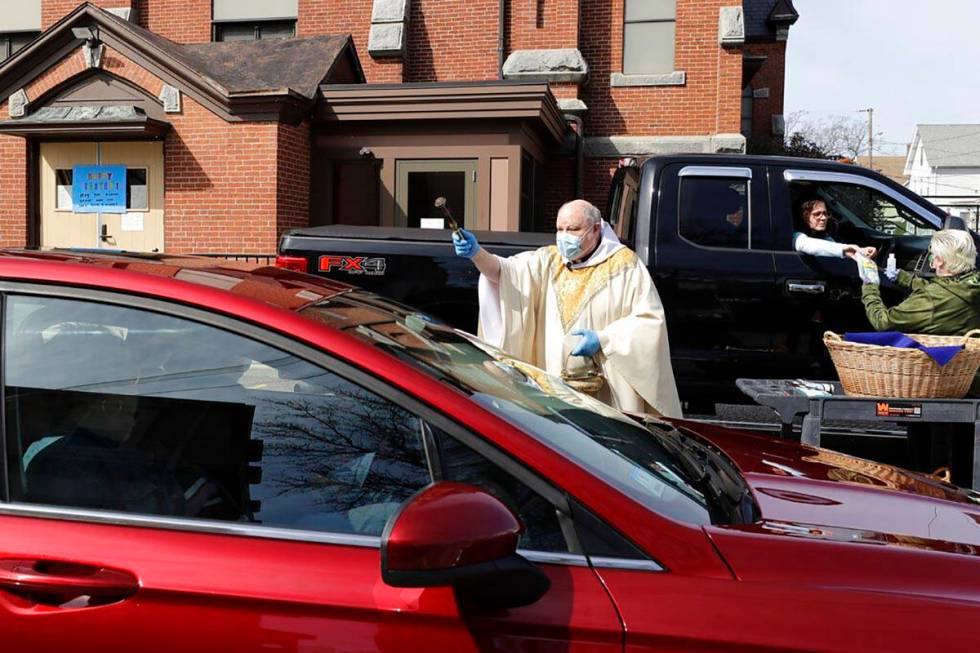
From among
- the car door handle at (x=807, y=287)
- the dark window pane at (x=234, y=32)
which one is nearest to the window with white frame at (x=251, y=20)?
the dark window pane at (x=234, y=32)

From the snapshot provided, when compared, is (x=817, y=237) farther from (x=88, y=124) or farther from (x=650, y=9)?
(x=88, y=124)

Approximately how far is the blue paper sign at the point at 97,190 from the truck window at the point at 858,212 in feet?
32.3

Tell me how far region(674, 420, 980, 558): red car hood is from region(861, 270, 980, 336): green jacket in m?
2.33

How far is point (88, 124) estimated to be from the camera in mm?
11344

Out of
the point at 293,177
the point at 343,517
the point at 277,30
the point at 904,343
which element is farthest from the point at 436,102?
the point at 343,517

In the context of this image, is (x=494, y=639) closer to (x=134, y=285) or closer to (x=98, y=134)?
(x=134, y=285)

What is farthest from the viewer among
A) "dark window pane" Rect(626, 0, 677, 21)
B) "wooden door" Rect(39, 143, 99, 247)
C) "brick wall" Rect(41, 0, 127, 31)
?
"brick wall" Rect(41, 0, 127, 31)

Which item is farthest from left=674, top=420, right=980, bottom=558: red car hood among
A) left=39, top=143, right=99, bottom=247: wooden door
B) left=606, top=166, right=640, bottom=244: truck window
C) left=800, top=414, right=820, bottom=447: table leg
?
left=39, top=143, right=99, bottom=247: wooden door

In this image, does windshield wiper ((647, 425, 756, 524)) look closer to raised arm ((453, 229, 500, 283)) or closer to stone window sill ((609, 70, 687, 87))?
raised arm ((453, 229, 500, 283))

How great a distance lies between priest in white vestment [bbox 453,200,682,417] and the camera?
13.5ft

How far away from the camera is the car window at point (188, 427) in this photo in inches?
66.9

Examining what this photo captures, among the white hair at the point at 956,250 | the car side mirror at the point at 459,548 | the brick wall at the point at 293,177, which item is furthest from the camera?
the brick wall at the point at 293,177

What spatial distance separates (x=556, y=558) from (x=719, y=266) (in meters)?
4.27

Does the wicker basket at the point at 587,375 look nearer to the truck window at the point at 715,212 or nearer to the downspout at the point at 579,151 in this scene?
the truck window at the point at 715,212
